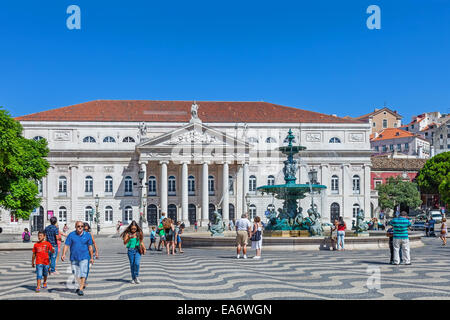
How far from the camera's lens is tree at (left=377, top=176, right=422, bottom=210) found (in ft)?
227

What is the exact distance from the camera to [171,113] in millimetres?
63438

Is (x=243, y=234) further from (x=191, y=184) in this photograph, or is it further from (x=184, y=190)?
(x=191, y=184)

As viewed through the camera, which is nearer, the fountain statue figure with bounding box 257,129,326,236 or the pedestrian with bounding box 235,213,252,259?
the pedestrian with bounding box 235,213,252,259

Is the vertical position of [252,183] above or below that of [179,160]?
below

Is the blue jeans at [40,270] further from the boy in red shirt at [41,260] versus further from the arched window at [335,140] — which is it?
the arched window at [335,140]

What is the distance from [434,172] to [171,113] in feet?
116

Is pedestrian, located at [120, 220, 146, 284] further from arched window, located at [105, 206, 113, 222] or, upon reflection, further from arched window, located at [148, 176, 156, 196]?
arched window, located at [105, 206, 113, 222]

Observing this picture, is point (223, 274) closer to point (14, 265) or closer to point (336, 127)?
point (14, 265)

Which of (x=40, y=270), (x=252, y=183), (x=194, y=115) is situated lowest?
(x=40, y=270)

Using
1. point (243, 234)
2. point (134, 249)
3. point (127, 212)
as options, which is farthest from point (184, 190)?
point (134, 249)

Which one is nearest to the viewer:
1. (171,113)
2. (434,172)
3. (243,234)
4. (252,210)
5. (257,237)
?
(257,237)

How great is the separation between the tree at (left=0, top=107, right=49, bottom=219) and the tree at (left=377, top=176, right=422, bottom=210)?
141 ft

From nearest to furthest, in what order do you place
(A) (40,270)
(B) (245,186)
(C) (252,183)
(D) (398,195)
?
(A) (40,270) < (B) (245,186) < (C) (252,183) < (D) (398,195)

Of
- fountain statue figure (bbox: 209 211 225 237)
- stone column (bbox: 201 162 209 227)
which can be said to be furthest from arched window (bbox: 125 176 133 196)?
fountain statue figure (bbox: 209 211 225 237)
